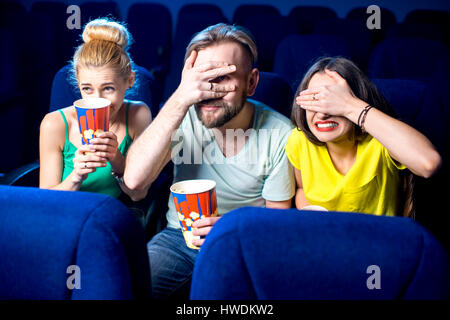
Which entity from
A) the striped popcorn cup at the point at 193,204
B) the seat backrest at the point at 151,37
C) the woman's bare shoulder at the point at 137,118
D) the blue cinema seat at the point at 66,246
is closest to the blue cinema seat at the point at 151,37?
the seat backrest at the point at 151,37

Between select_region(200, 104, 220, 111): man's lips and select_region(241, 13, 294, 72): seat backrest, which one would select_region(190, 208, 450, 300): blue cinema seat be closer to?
select_region(200, 104, 220, 111): man's lips

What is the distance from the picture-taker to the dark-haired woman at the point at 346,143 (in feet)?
3.87

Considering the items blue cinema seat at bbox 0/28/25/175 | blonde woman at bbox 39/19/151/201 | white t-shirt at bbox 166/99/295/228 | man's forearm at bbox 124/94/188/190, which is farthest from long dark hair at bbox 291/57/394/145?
blue cinema seat at bbox 0/28/25/175

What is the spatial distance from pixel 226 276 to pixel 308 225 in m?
0.16

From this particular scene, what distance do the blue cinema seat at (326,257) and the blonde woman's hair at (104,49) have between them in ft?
3.10

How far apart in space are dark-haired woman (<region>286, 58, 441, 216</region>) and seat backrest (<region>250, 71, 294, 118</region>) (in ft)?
1.47

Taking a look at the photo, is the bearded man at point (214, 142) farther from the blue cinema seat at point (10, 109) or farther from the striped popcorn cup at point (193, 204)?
the blue cinema seat at point (10, 109)

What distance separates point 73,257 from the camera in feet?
2.45

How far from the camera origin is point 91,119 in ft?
3.81

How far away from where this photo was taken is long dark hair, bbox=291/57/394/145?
51.6 inches

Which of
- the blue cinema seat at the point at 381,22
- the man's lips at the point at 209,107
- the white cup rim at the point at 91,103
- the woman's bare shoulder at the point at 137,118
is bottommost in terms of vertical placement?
the woman's bare shoulder at the point at 137,118

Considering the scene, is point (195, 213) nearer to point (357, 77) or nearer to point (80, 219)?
point (80, 219)

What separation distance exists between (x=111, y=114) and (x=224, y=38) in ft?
1.57

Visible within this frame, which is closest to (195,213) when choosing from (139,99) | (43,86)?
(139,99)
